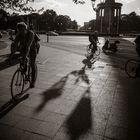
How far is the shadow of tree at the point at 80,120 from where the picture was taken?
3.84 m

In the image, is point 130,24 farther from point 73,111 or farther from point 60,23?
point 73,111

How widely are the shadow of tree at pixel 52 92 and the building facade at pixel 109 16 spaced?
8026 centimetres

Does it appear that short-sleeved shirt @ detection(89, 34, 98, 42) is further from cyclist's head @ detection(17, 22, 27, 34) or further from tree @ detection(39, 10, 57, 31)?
tree @ detection(39, 10, 57, 31)

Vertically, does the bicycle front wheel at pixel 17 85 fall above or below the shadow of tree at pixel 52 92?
above

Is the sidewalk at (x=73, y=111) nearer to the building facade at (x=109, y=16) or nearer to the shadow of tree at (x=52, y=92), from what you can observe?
the shadow of tree at (x=52, y=92)

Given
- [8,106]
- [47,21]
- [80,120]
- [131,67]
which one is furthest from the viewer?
[47,21]

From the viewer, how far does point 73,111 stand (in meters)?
4.78

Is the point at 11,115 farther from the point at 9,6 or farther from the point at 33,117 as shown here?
the point at 9,6

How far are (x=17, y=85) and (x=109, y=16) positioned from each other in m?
86.4

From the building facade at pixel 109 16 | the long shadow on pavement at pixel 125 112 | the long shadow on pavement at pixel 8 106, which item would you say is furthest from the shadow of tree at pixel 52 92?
the building facade at pixel 109 16

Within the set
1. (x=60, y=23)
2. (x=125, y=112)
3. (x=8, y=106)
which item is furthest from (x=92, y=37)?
(x=60, y=23)

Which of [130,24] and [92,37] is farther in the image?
[130,24]

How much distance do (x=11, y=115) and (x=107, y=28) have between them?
8452cm

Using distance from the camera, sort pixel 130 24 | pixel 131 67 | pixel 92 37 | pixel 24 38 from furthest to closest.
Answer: pixel 130 24 < pixel 92 37 < pixel 131 67 < pixel 24 38
